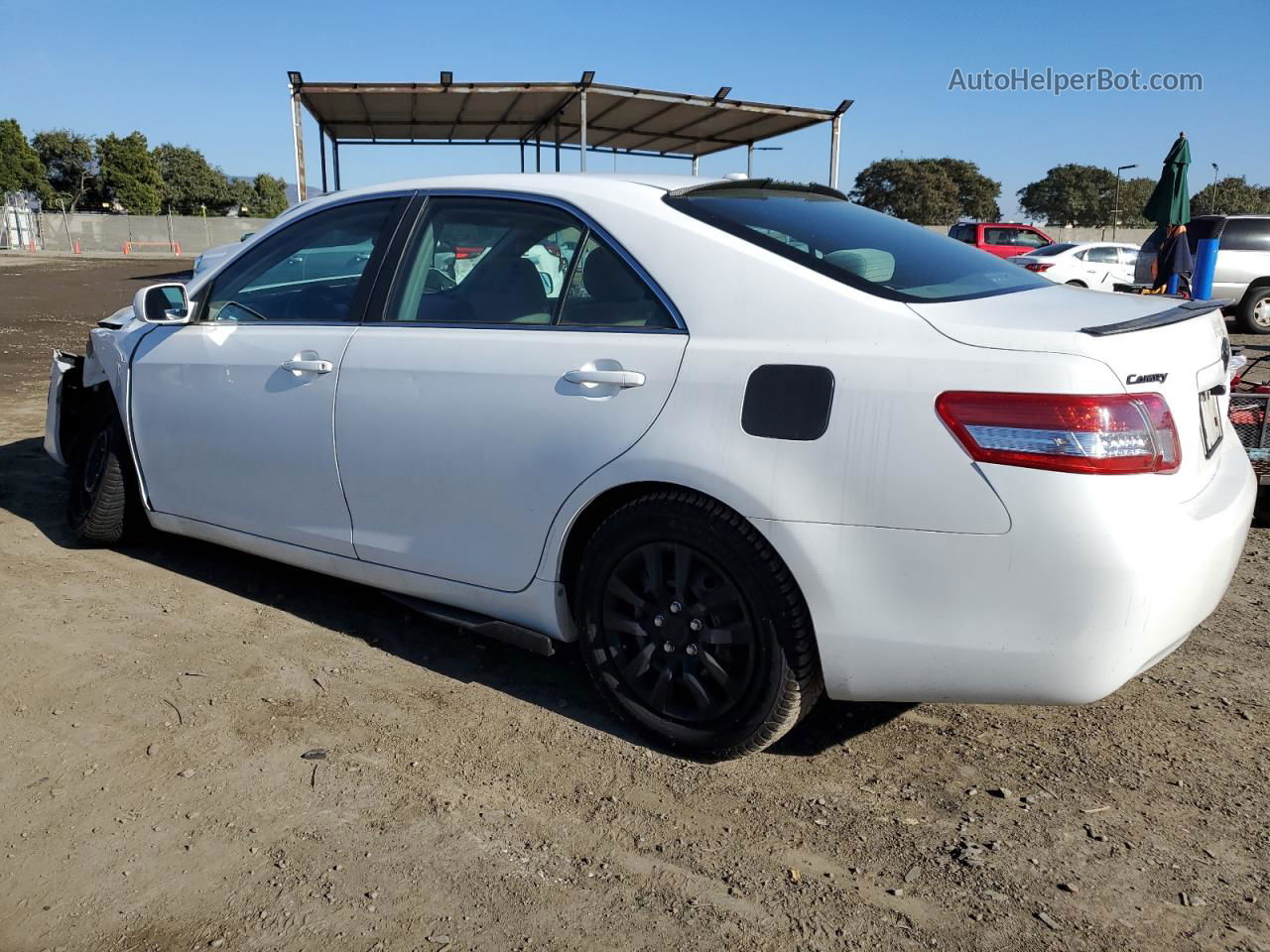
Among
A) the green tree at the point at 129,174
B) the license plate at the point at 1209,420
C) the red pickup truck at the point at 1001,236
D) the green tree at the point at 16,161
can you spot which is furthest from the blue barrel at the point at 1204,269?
the green tree at the point at 129,174

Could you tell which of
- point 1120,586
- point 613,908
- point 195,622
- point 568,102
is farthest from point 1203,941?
point 568,102

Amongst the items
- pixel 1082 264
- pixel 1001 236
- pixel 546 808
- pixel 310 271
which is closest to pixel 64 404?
pixel 310 271

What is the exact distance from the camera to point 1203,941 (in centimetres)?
213

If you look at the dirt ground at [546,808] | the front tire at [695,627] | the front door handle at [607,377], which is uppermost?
the front door handle at [607,377]

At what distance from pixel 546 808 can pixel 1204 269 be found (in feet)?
47.7

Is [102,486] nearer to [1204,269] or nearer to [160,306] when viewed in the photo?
[160,306]

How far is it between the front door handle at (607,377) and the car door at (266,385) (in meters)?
1.00

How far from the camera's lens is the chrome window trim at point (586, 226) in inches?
111

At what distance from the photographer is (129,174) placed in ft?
253

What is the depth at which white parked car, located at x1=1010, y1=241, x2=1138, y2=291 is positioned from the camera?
2047cm

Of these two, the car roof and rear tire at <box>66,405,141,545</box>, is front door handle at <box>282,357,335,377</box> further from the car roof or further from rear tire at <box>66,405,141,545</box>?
rear tire at <box>66,405,141,545</box>

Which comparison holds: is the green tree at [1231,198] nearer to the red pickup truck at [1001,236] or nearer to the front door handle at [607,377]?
the red pickup truck at [1001,236]

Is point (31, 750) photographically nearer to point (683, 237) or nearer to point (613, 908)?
point (613, 908)

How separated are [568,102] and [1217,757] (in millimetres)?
11990
